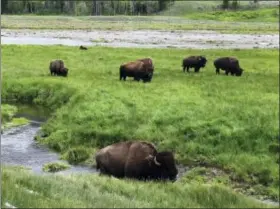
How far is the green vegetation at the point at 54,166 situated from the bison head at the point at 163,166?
310cm

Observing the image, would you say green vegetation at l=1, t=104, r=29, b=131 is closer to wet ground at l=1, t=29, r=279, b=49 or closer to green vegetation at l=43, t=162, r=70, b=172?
green vegetation at l=43, t=162, r=70, b=172

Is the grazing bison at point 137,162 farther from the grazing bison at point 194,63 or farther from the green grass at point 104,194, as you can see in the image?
the grazing bison at point 194,63

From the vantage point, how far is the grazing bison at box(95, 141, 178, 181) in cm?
1413

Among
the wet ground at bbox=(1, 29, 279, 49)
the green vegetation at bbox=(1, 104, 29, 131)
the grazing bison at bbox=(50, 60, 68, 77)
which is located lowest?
the wet ground at bbox=(1, 29, 279, 49)

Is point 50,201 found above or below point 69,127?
above

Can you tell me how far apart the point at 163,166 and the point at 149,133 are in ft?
13.7

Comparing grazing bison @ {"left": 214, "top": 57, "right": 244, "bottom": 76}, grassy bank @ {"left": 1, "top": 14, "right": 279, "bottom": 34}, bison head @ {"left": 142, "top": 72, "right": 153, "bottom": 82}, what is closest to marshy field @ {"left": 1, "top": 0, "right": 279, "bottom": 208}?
bison head @ {"left": 142, "top": 72, "right": 153, "bottom": 82}

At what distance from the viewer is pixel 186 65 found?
3356 centimetres

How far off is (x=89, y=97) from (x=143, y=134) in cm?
549

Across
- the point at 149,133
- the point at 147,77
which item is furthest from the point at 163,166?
the point at 147,77

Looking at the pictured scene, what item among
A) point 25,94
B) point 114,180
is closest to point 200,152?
point 114,180

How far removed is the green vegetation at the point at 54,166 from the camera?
51.1 feet

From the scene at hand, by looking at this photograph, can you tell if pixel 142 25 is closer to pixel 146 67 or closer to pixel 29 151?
pixel 146 67

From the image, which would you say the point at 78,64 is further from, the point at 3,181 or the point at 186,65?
the point at 3,181
